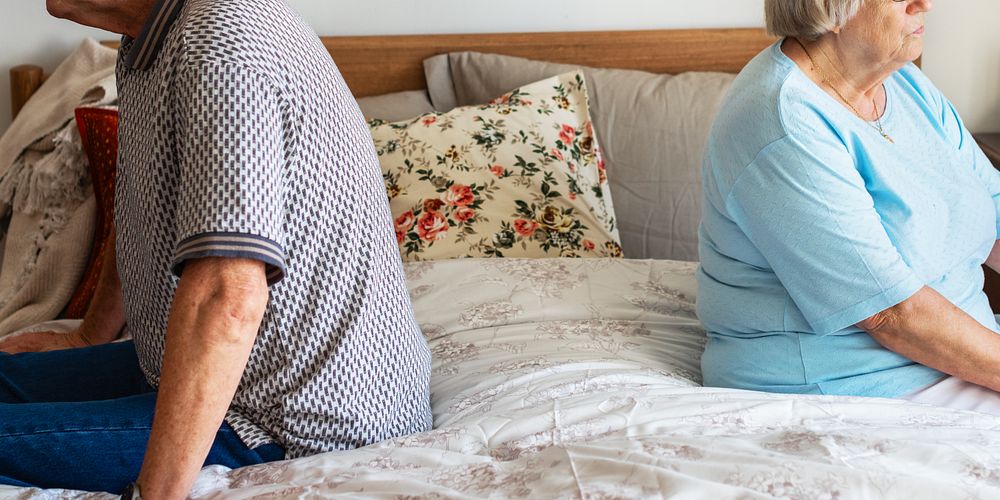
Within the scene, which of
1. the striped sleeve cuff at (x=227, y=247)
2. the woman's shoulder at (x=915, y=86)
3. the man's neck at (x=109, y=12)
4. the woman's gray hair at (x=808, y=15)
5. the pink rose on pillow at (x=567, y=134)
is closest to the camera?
the striped sleeve cuff at (x=227, y=247)

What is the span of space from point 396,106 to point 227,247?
1.28 metres

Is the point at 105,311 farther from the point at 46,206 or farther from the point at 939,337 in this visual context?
the point at 939,337

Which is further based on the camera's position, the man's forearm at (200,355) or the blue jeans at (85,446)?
the blue jeans at (85,446)

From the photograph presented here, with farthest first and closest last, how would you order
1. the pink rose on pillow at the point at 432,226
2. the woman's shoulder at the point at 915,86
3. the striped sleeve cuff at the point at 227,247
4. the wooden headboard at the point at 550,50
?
the wooden headboard at the point at 550,50 < the pink rose on pillow at the point at 432,226 < the woman's shoulder at the point at 915,86 < the striped sleeve cuff at the point at 227,247

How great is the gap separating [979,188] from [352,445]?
992 mm

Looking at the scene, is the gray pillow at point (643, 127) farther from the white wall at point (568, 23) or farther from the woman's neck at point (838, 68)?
the woman's neck at point (838, 68)

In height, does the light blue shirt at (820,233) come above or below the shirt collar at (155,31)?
below

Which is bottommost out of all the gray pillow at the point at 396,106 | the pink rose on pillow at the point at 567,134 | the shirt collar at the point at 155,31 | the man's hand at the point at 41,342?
the man's hand at the point at 41,342

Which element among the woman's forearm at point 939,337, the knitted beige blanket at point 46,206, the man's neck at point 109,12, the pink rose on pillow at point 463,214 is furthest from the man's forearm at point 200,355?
the knitted beige blanket at point 46,206

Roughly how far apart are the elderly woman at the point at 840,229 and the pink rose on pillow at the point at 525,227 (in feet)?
1.52

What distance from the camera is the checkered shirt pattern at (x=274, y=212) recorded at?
0.96 metres

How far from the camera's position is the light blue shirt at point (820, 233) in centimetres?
126

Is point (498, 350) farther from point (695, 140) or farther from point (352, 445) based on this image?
point (695, 140)

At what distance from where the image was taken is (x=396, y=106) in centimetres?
218
